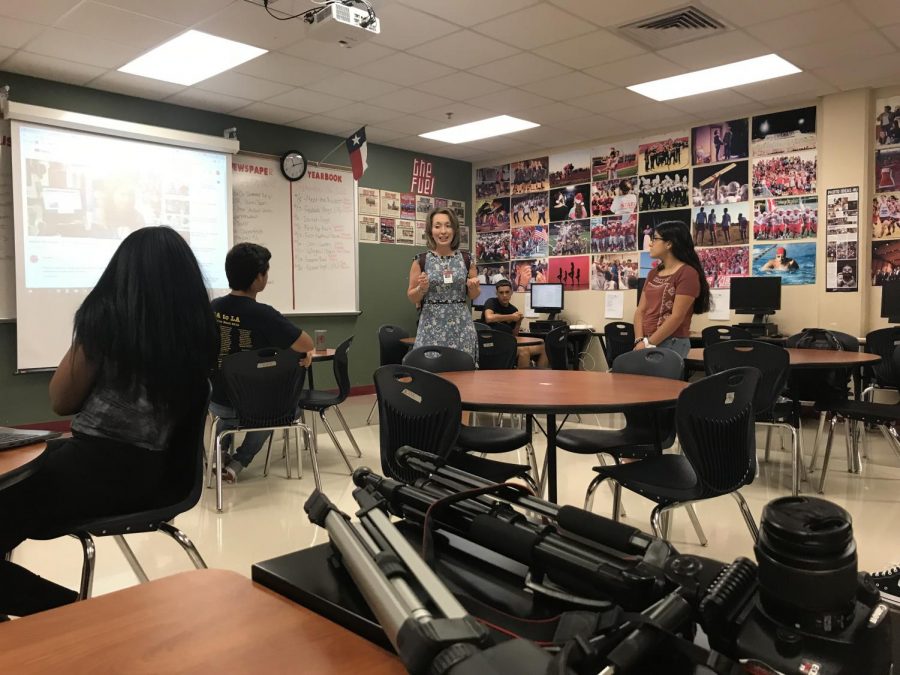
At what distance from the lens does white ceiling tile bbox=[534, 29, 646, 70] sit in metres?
4.57

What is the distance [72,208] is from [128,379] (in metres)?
4.39

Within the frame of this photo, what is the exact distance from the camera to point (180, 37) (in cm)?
453

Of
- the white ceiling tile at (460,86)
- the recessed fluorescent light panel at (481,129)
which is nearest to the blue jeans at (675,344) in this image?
the white ceiling tile at (460,86)

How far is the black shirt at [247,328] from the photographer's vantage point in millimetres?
3582

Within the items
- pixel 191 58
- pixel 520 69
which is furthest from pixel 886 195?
pixel 191 58

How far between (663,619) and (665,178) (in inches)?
284

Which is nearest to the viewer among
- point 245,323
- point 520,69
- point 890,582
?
point 890,582

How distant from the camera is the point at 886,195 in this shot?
5770 mm

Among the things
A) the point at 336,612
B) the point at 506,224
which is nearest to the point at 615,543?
the point at 336,612

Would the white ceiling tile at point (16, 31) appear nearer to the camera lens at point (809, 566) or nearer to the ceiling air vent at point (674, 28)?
the ceiling air vent at point (674, 28)

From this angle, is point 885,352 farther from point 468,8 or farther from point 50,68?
point 50,68

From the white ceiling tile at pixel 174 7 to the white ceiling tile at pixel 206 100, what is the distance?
1.49 metres

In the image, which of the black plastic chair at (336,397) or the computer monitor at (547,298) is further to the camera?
the computer monitor at (547,298)

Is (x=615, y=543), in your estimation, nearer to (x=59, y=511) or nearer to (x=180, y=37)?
(x=59, y=511)
